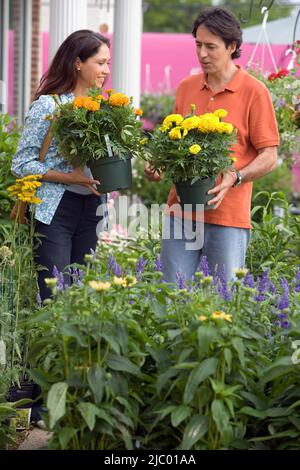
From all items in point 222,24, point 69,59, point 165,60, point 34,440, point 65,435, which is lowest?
point 34,440

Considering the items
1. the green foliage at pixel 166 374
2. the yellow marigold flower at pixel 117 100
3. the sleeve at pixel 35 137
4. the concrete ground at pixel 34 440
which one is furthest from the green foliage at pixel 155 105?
the green foliage at pixel 166 374

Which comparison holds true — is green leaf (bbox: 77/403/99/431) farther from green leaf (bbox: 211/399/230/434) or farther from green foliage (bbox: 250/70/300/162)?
green foliage (bbox: 250/70/300/162)

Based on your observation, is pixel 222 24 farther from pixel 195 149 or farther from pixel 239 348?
pixel 239 348

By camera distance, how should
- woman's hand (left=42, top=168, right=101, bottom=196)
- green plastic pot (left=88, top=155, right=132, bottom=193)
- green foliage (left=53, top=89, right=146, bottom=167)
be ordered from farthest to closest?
woman's hand (left=42, top=168, right=101, bottom=196) < green plastic pot (left=88, top=155, right=132, bottom=193) < green foliage (left=53, top=89, right=146, bottom=167)

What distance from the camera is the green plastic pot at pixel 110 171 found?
4463mm

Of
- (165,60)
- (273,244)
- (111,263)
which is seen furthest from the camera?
(165,60)

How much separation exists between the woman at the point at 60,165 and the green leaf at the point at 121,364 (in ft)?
4.67

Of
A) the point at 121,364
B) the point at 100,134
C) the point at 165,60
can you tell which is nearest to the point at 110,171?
the point at 100,134

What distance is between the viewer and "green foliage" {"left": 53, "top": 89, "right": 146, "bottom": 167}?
4359 millimetres

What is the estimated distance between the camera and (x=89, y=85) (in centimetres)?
479

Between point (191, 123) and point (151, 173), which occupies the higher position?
point (191, 123)

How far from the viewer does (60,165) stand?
4699mm

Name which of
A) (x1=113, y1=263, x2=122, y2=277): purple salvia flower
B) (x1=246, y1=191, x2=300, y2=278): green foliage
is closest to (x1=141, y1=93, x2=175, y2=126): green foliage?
(x1=246, y1=191, x2=300, y2=278): green foliage

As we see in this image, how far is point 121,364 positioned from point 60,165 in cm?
163
